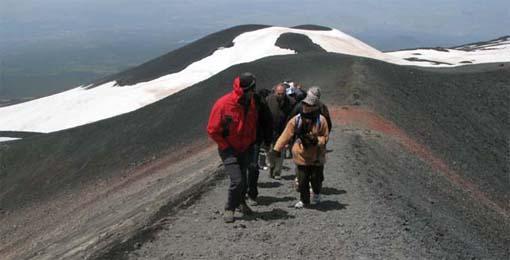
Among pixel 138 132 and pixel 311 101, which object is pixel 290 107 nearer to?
pixel 311 101

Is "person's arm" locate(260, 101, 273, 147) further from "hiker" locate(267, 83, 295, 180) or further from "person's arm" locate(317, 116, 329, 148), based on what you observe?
"hiker" locate(267, 83, 295, 180)

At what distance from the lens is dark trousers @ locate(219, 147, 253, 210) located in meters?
10.4

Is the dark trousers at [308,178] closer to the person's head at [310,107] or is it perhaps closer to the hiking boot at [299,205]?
the hiking boot at [299,205]

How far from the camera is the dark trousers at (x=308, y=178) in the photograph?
11.3 m

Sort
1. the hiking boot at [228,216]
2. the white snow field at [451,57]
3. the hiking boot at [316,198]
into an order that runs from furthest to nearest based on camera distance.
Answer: the white snow field at [451,57], the hiking boot at [316,198], the hiking boot at [228,216]

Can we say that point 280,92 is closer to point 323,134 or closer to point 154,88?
point 323,134

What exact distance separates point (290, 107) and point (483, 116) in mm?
17159

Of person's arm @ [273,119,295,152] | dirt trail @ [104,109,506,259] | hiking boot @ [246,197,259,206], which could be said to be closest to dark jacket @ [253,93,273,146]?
person's arm @ [273,119,295,152]

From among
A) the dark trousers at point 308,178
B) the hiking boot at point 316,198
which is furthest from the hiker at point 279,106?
the dark trousers at point 308,178

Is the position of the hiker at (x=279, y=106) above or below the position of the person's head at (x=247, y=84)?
below

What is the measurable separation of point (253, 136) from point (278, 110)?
3148mm

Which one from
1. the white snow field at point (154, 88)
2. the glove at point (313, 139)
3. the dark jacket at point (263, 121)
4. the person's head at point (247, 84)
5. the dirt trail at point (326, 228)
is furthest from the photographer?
the white snow field at point (154, 88)

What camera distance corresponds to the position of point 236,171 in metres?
10.4

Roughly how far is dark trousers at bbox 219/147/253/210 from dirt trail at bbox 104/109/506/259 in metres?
0.51
